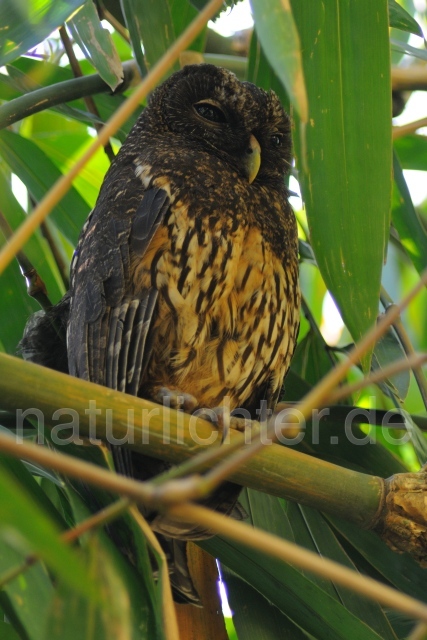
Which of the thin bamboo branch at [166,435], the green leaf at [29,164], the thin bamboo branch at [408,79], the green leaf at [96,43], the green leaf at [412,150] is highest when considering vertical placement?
the thin bamboo branch at [408,79]

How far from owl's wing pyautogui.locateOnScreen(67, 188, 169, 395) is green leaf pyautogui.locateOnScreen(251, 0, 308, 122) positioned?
98 centimetres

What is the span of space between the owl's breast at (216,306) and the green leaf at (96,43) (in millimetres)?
369

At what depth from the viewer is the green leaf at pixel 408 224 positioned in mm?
2260

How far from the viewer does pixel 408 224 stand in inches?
90.5

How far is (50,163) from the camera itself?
2387mm

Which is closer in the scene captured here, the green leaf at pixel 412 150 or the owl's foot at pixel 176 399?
the owl's foot at pixel 176 399

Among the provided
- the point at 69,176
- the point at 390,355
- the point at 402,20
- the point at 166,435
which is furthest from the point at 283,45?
the point at 390,355

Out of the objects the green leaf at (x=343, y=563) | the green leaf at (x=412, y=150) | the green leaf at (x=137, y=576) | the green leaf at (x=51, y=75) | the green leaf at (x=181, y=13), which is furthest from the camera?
the green leaf at (x=412, y=150)

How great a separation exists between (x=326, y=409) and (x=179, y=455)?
0.84m

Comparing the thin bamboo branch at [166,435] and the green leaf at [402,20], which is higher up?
Answer: the green leaf at [402,20]

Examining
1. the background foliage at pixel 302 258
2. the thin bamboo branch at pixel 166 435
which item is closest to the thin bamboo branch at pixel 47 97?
the background foliage at pixel 302 258

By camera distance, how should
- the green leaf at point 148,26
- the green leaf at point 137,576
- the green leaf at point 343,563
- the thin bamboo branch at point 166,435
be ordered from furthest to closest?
the green leaf at point 148,26 < the green leaf at point 343,563 < the green leaf at point 137,576 < the thin bamboo branch at point 166,435

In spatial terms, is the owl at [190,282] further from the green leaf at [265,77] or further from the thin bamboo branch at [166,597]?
the thin bamboo branch at [166,597]

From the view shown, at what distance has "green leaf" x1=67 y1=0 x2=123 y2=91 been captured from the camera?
1810 millimetres
